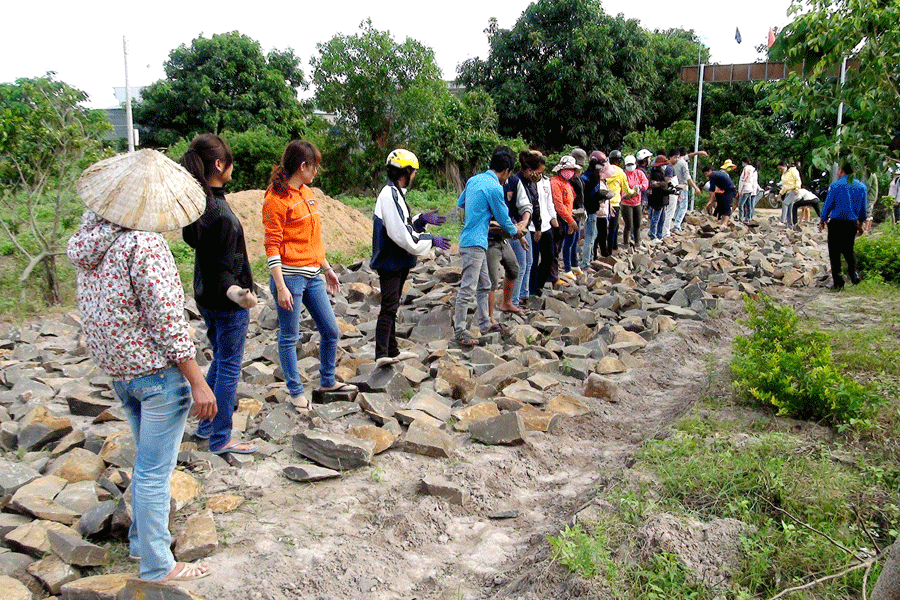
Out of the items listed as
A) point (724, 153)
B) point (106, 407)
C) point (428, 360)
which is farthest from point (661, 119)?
point (106, 407)

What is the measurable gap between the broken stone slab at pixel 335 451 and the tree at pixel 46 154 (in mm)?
6982

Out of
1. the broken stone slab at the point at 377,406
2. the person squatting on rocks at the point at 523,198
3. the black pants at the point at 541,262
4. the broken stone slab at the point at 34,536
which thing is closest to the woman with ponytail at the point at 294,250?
the broken stone slab at the point at 377,406

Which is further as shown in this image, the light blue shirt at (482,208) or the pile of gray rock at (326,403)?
the light blue shirt at (482,208)

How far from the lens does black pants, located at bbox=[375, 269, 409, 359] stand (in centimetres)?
569

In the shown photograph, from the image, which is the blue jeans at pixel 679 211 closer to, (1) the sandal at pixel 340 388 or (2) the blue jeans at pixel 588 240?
(2) the blue jeans at pixel 588 240

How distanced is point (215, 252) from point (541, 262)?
17.6 feet

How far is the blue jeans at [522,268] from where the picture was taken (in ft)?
25.3

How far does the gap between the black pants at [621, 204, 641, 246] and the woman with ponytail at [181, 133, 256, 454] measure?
29.2 ft

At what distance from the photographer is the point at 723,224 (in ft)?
48.1

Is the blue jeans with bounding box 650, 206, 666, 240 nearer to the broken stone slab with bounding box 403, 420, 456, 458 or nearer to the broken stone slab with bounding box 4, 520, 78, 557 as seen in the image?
the broken stone slab with bounding box 403, 420, 456, 458

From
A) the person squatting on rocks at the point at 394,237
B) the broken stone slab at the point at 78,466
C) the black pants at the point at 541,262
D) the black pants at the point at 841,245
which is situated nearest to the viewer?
the broken stone slab at the point at 78,466

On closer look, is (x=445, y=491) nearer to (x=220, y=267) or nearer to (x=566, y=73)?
(x=220, y=267)

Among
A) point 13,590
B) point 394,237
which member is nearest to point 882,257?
point 394,237

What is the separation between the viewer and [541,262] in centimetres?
870
